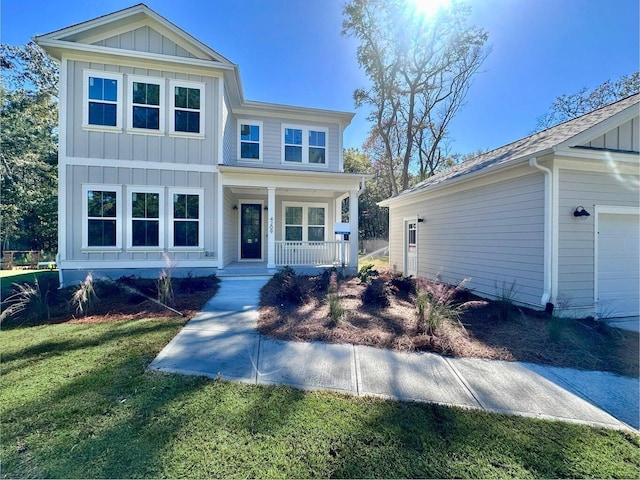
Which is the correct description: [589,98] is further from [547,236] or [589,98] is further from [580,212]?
[547,236]

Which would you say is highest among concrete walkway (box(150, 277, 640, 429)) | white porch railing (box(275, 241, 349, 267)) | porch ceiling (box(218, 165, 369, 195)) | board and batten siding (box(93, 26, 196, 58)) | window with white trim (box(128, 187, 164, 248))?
board and batten siding (box(93, 26, 196, 58))

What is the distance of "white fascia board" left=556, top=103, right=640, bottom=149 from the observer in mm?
5865

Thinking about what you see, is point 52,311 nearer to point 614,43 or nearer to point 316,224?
point 316,224

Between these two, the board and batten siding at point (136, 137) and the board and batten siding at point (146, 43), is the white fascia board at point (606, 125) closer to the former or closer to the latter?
the board and batten siding at point (136, 137)

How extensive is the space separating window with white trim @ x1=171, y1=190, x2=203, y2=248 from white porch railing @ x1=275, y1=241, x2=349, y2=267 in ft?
8.48

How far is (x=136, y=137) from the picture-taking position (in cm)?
861

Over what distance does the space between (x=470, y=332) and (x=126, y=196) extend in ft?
30.2

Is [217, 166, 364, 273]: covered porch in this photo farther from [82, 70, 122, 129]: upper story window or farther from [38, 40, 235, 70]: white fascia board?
[82, 70, 122, 129]: upper story window

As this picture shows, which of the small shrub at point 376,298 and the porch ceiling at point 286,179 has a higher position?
the porch ceiling at point 286,179

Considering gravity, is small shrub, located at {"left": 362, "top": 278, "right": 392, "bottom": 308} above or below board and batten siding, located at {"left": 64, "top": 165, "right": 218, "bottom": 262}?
below

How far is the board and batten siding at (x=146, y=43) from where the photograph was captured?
8492mm

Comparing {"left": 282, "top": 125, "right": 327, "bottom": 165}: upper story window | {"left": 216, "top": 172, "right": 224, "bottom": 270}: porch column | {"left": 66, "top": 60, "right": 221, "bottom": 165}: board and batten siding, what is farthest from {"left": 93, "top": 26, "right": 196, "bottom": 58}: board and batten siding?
{"left": 282, "top": 125, "right": 327, "bottom": 165}: upper story window

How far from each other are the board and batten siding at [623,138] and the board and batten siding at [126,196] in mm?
9541

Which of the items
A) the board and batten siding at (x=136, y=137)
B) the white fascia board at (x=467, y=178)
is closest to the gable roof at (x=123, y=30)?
the board and batten siding at (x=136, y=137)
